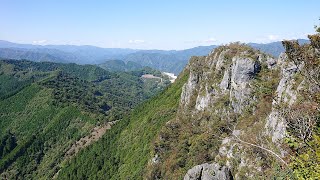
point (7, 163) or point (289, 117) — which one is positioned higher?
point (289, 117)

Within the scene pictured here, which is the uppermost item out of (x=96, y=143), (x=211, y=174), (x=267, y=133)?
(x=267, y=133)

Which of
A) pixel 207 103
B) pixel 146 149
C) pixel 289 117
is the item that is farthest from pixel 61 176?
pixel 289 117

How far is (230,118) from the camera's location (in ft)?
199

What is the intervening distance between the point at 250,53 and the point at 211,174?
2782cm

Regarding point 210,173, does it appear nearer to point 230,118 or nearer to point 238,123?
point 238,123

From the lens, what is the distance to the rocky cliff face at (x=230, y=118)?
147 feet

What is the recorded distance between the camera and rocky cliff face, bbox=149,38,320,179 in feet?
147

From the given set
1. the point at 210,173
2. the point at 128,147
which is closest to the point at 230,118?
the point at 210,173

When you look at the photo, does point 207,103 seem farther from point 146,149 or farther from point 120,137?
point 120,137

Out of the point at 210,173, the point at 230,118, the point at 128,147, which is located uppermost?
the point at 230,118

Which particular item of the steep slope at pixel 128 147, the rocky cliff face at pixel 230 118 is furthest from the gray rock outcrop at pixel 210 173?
the steep slope at pixel 128 147

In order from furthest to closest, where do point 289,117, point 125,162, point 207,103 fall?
point 125,162 → point 207,103 → point 289,117

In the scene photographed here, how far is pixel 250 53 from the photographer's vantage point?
213 ft

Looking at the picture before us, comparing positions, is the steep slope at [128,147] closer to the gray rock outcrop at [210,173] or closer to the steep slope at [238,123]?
the steep slope at [238,123]
